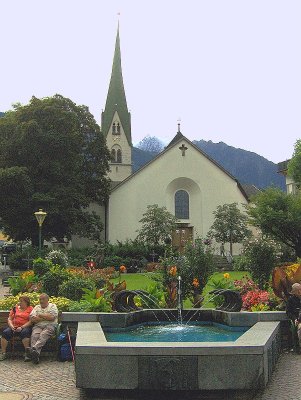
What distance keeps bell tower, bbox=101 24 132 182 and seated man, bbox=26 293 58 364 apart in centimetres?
5947

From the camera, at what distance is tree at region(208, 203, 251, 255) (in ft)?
154

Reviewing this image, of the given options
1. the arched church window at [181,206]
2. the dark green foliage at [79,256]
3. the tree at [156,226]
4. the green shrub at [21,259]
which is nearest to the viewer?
the dark green foliage at [79,256]

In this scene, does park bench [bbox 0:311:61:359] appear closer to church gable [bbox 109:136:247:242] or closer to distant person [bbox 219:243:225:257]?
distant person [bbox 219:243:225:257]

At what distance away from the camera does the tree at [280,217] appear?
1462 inches

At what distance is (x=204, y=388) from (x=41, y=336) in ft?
12.4

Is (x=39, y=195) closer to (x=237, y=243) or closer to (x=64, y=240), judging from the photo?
(x=64, y=240)

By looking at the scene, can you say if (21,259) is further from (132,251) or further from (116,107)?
(116,107)

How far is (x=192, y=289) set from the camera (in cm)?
1497

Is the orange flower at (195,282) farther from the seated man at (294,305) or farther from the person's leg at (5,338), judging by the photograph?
the person's leg at (5,338)

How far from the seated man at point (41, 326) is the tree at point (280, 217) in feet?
94.2

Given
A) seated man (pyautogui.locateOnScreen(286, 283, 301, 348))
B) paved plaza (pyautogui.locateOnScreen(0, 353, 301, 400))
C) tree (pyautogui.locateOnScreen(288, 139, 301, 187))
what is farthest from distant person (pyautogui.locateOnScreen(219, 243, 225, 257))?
paved plaza (pyautogui.locateOnScreen(0, 353, 301, 400))

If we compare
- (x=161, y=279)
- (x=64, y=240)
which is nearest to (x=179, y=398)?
(x=161, y=279)

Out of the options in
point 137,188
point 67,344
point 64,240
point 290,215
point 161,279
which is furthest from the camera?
Result: point 137,188

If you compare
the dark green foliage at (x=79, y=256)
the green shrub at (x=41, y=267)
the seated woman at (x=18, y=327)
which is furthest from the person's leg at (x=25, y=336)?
the dark green foliage at (x=79, y=256)
